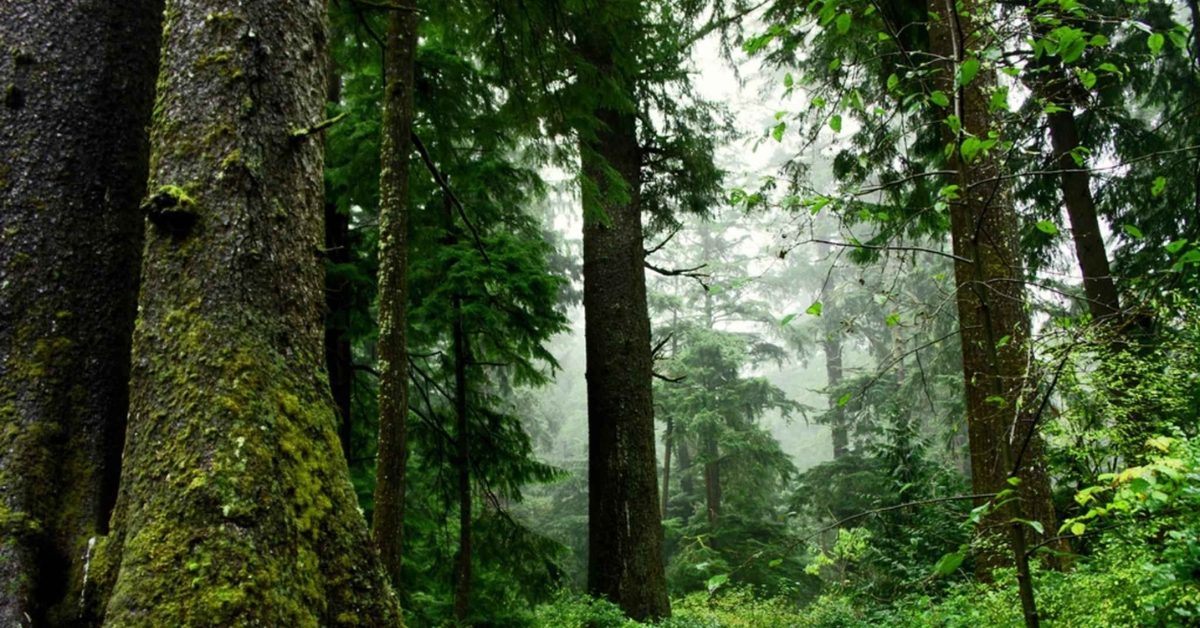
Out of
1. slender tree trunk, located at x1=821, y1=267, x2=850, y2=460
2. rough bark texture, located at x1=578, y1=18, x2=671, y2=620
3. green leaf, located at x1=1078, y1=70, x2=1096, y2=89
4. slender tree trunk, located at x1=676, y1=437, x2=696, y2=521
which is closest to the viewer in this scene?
green leaf, located at x1=1078, y1=70, x2=1096, y2=89

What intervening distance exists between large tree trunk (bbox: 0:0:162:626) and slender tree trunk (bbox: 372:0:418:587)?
1441 mm

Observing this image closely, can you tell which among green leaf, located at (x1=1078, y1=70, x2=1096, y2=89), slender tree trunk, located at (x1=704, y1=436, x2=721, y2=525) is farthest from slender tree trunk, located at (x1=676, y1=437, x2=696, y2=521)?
green leaf, located at (x1=1078, y1=70, x2=1096, y2=89)

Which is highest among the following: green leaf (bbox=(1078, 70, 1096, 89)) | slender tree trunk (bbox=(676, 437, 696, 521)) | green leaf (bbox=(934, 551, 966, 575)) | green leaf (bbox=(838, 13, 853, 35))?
green leaf (bbox=(838, 13, 853, 35))

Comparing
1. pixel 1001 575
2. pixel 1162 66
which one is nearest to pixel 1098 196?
pixel 1162 66

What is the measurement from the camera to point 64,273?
238 centimetres

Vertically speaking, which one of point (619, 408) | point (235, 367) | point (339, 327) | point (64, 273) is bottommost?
point (235, 367)

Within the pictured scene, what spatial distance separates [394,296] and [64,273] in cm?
170

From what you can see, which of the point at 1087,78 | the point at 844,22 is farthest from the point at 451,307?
the point at 1087,78

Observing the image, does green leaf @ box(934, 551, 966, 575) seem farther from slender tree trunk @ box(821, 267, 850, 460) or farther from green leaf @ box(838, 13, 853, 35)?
slender tree trunk @ box(821, 267, 850, 460)

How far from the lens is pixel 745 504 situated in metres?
17.5

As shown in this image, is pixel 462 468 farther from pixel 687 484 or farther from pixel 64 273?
pixel 687 484

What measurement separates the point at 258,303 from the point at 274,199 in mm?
383

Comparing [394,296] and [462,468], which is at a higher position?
[394,296]

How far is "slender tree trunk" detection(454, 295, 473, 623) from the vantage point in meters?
6.09
